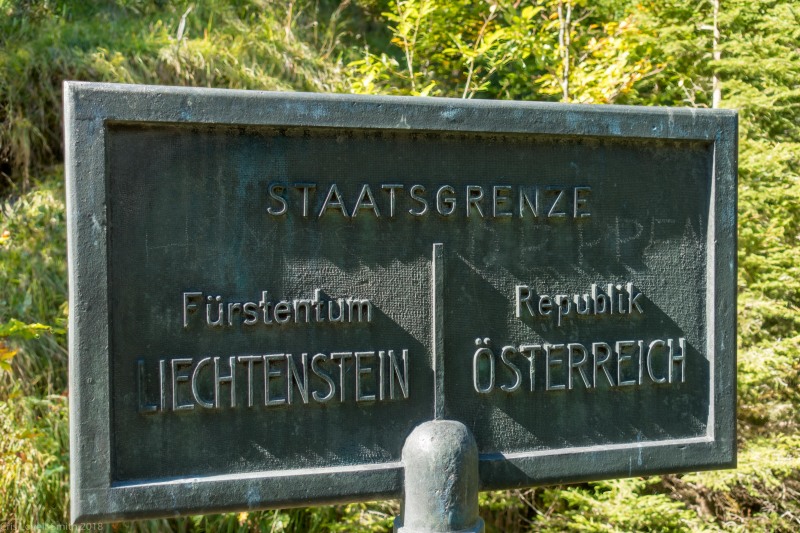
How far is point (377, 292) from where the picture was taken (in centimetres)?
259

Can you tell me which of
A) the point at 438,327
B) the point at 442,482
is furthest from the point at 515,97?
the point at 442,482

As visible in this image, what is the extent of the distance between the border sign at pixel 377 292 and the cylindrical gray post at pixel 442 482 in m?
0.09

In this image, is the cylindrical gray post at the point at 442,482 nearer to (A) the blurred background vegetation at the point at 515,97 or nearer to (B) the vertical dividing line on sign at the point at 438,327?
(B) the vertical dividing line on sign at the point at 438,327

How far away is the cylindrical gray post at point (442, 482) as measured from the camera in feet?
8.16

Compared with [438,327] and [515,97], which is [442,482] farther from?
[515,97]

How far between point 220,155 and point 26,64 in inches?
150

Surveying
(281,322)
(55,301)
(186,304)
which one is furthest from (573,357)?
(55,301)

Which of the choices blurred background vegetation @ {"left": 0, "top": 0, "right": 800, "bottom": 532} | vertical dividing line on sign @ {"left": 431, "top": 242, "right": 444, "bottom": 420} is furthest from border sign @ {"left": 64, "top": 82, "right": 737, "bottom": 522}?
blurred background vegetation @ {"left": 0, "top": 0, "right": 800, "bottom": 532}

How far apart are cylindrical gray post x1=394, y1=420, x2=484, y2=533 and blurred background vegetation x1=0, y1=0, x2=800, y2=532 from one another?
189 cm

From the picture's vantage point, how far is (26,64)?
555 cm

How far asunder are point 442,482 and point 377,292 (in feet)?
2.02

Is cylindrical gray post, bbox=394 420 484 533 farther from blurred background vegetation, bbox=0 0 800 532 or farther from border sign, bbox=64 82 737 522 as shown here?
blurred background vegetation, bbox=0 0 800 532

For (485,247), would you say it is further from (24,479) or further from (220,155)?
(24,479)

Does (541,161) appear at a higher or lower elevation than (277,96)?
lower
